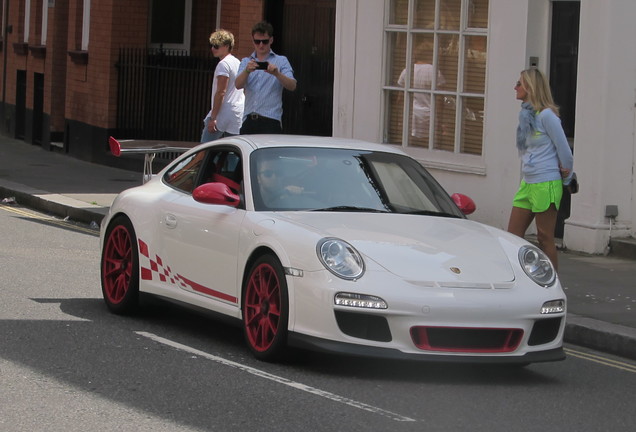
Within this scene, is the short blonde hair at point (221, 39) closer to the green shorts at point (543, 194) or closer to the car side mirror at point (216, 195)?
the green shorts at point (543, 194)

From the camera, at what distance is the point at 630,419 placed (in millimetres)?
6980

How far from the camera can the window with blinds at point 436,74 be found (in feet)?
49.0

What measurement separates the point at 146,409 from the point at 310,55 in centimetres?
1290

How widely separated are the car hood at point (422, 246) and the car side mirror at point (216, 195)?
0.43 m

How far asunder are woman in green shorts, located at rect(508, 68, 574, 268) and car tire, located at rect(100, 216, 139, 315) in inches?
122

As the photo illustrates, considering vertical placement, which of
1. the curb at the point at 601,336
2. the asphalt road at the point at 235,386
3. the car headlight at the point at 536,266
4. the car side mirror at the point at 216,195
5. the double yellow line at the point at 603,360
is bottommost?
the double yellow line at the point at 603,360

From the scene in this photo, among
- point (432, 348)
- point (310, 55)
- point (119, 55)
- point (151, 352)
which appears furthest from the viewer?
point (119, 55)

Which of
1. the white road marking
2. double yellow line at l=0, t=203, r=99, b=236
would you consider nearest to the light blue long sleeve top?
the white road marking

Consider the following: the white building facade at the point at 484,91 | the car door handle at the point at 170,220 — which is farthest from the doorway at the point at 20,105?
the car door handle at the point at 170,220

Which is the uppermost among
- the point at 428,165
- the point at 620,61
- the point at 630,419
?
the point at 620,61

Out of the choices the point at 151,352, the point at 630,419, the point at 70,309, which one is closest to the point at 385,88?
the point at 70,309

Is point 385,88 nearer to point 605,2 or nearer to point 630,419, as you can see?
point 605,2

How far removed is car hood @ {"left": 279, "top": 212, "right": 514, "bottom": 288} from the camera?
7504mm

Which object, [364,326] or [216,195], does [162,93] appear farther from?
[364,326]
